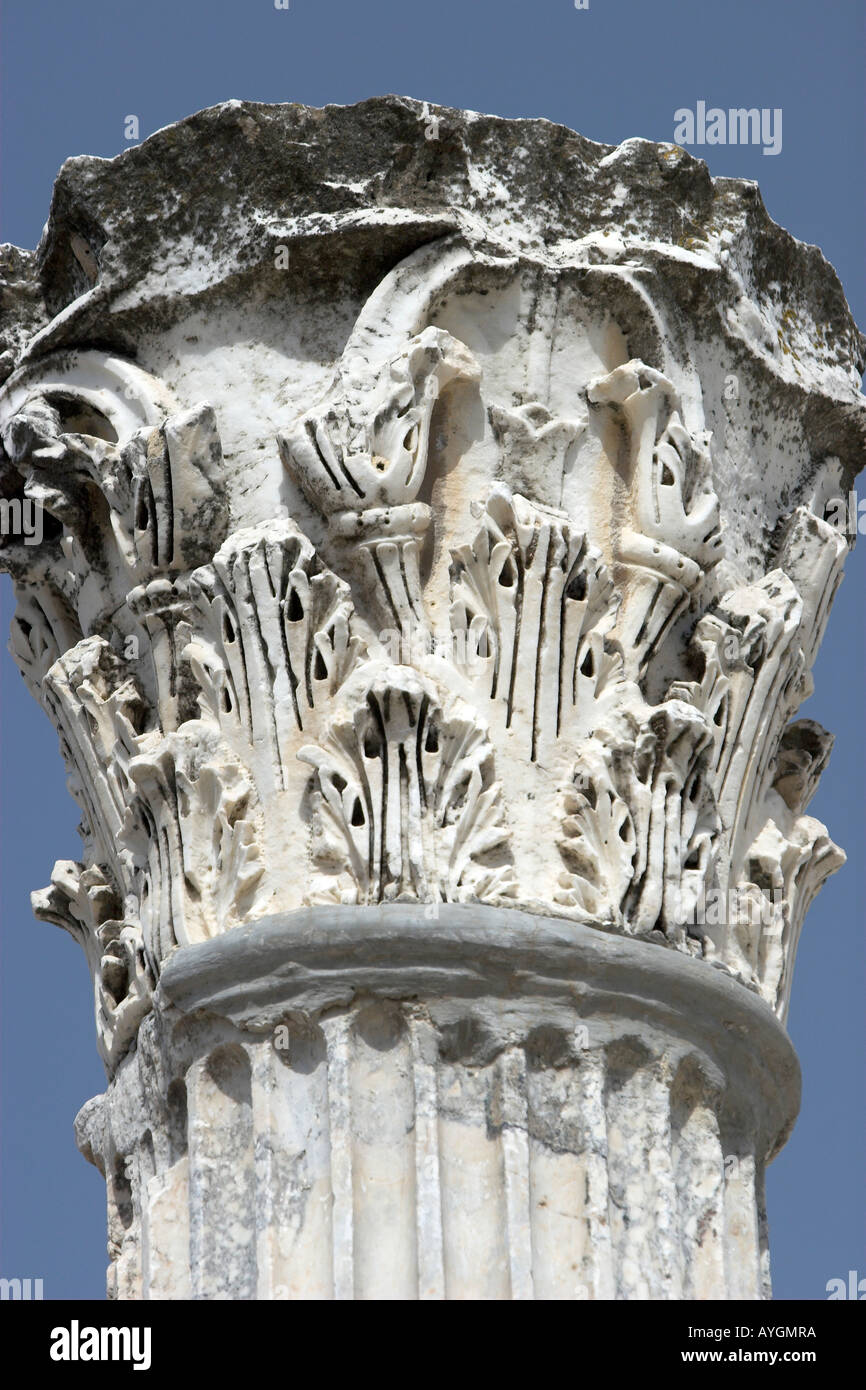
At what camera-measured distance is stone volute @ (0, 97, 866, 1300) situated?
965cm

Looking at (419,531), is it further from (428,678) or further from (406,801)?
(406,801)

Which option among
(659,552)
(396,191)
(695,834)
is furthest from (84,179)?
(695,834)

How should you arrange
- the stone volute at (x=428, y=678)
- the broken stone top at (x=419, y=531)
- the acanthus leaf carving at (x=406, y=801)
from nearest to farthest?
the stone volute at (x=428, y=678) → the acanthus leaf carving at (x=406, y=801) → the broken stone top at (x=419, y=531)

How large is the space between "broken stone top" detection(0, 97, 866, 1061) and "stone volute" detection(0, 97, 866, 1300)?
17 millimetres

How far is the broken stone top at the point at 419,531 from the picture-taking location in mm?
10062

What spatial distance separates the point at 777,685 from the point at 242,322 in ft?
8.19

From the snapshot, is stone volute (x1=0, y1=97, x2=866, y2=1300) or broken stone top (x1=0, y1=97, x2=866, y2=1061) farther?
broken stone top (x1=0, y1=97, x2=866, y2=1061)

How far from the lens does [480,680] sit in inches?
402

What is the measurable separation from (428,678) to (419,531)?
587mm

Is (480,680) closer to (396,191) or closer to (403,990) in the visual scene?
(403,990)

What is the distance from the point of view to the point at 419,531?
1041cm

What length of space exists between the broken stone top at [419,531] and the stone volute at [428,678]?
17 millimetres

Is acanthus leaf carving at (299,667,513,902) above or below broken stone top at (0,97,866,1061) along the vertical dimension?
below

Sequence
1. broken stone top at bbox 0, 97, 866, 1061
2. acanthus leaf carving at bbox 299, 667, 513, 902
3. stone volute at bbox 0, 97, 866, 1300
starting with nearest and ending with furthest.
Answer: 1. stone volute at bbox 0, 97, 866, 1300
2. acanthus leaf carving at bbox 299, 667, 513, 902
3. broken stone top at bbox 0, 97, 866, 1061
